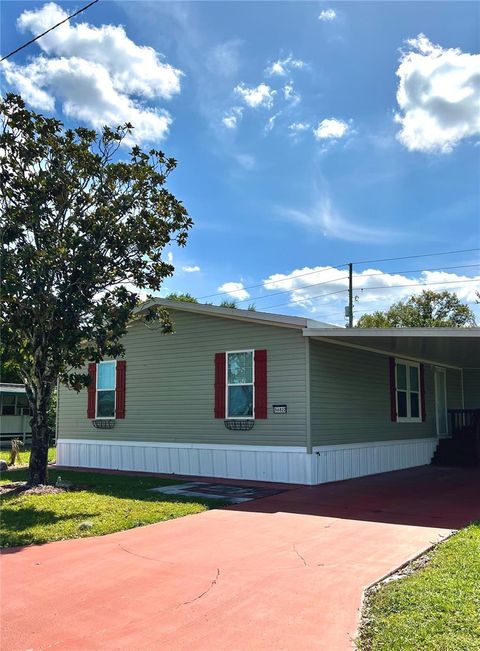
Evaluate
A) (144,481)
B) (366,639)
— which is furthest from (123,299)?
(366,639)

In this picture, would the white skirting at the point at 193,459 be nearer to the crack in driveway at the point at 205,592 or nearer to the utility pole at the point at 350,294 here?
the crack in driveway at the point at 205,592

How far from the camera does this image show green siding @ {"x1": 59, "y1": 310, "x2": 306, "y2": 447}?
436 inches

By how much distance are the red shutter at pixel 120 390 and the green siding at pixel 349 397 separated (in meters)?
5.26

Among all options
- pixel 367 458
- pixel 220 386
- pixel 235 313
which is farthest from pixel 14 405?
pixel 367 458

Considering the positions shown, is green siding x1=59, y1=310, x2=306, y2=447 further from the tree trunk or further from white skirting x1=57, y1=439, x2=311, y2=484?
the tree trunk

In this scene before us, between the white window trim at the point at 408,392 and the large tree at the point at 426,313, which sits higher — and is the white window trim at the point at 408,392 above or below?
below

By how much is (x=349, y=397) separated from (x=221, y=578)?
297 inches

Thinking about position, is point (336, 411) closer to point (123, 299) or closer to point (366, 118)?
point (123, 299)

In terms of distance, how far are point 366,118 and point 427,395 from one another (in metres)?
8.04

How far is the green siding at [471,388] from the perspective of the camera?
18.0m

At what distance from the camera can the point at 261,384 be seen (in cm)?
1139

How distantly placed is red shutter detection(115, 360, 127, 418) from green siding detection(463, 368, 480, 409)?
10887 mm

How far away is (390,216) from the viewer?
49.7 ft

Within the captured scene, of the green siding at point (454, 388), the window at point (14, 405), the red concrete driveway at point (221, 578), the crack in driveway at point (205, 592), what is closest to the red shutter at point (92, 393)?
the red concrete driveway at point (221, 578)
